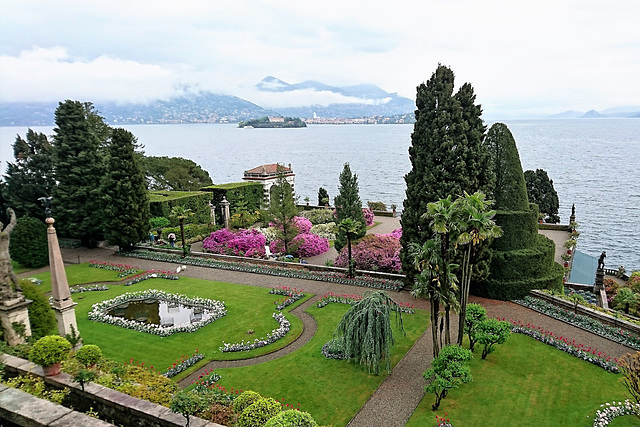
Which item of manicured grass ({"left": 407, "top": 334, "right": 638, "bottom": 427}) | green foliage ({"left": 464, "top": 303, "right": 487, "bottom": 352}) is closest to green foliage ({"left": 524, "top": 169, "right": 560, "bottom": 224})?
manicured grass ({"left": 407, "top": 334, "right": 638, "bottom": 427})

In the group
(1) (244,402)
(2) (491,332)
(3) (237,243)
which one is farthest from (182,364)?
(3) (237,243)

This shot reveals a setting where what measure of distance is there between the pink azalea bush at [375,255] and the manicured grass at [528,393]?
9.82 m

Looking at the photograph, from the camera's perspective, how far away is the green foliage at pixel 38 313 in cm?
1396

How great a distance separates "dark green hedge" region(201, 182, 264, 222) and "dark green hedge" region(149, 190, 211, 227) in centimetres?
95

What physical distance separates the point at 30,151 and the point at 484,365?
38.3 m

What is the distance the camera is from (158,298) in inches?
855

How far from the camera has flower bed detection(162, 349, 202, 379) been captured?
13.9 m

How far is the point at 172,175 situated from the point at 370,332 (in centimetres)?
4358

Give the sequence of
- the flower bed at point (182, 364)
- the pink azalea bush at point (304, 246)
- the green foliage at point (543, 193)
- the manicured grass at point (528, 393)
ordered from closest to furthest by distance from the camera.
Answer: the manicured grass at point (528, 393) → the flower bed at point (182, 364) → the pink azalea bush at point (304, 246) → the green foliage at point (543, 193)

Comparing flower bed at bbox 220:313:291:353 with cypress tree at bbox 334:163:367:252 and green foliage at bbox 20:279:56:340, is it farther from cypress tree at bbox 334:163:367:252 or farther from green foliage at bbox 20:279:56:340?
cypress tree at bbox 334:163:367:252

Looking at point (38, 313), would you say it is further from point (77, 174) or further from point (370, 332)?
point (77, 174)

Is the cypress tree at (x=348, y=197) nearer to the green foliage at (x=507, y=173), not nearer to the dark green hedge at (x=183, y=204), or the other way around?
the green foliage at (x=507, y=173)

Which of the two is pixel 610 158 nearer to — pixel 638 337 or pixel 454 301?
pixel 638 337

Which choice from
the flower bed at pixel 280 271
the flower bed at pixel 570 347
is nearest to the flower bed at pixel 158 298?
the flower bed at pixel 280 271
